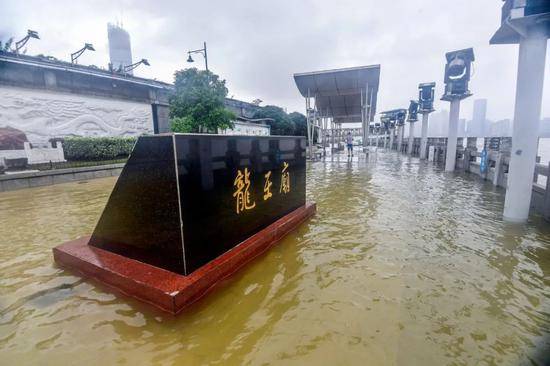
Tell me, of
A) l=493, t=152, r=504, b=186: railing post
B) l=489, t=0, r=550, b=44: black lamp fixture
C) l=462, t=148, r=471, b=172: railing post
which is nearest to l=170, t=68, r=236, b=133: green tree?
l=462, t=148, r=471, b=172: railing post

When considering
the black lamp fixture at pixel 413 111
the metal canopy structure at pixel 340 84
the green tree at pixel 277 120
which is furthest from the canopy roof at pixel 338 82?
the green tree at pixel 277 120

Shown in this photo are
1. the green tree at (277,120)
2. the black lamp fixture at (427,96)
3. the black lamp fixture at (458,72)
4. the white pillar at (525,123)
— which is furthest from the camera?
the green tree at (277,120)

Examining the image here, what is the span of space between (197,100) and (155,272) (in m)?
16.1

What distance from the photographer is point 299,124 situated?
122ft

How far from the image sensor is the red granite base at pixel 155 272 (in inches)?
88.1

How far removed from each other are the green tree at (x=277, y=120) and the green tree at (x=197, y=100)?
15991mm

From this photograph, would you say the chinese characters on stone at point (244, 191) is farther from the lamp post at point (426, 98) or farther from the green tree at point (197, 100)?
the lamp post at point (426, 98)

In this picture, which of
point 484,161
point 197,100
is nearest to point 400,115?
point 484,161

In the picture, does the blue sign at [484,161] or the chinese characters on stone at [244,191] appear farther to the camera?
the blue sign at [484,161]

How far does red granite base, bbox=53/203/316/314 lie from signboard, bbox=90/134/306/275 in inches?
3.6

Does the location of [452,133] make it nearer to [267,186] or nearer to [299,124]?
[267,186]

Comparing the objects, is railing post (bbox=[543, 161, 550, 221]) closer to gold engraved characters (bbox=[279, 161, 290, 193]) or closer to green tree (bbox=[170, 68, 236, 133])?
gold engraved characters (bbox=[279, 161, 290, 193])

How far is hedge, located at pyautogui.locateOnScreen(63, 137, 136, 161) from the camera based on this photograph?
38.9 feet

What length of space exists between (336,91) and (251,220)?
1508cm
